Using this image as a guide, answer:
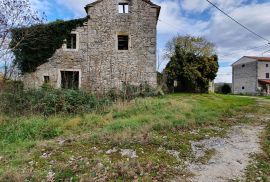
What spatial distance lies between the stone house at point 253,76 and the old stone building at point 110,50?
24900 mm

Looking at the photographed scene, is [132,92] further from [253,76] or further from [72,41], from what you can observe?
[253,76]

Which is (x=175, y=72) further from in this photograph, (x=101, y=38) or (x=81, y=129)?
(x=81, y=129)

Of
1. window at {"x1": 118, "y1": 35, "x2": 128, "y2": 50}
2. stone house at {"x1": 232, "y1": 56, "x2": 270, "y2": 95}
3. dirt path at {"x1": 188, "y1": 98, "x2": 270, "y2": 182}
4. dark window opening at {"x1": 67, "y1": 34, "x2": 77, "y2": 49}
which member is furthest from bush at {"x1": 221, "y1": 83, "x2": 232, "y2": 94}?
dirt path at {"x1": 188, "y1": 98, "x2": 270, "y2": 182}

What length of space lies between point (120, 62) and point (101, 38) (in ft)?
6.81

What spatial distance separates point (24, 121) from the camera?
6.89 metres

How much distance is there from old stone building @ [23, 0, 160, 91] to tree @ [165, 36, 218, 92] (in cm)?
403

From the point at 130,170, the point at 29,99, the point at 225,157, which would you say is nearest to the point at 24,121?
the point at 29,99

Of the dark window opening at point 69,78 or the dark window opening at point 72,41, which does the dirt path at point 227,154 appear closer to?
the dark window opening at point 69,78

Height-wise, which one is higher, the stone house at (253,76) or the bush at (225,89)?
the stone house at (253,76)

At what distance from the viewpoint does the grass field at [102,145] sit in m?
3.76

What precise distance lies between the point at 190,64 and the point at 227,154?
548 inches

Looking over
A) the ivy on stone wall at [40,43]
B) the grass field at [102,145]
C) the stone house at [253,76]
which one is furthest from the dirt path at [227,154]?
the stone house at [253,76]

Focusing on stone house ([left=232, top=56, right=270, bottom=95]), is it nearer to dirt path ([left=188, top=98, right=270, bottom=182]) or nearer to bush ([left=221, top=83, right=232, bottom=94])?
bush ([left=221, top=83, right=232, bottom=94])

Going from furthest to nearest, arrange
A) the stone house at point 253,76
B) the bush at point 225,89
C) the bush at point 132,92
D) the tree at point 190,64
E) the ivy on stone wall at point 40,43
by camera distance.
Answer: the bush at point 225,89, the stone house at point 253,76, the tree at point 190,64, the ivy on stone wall at point 40,43, the bush at point 132,92
